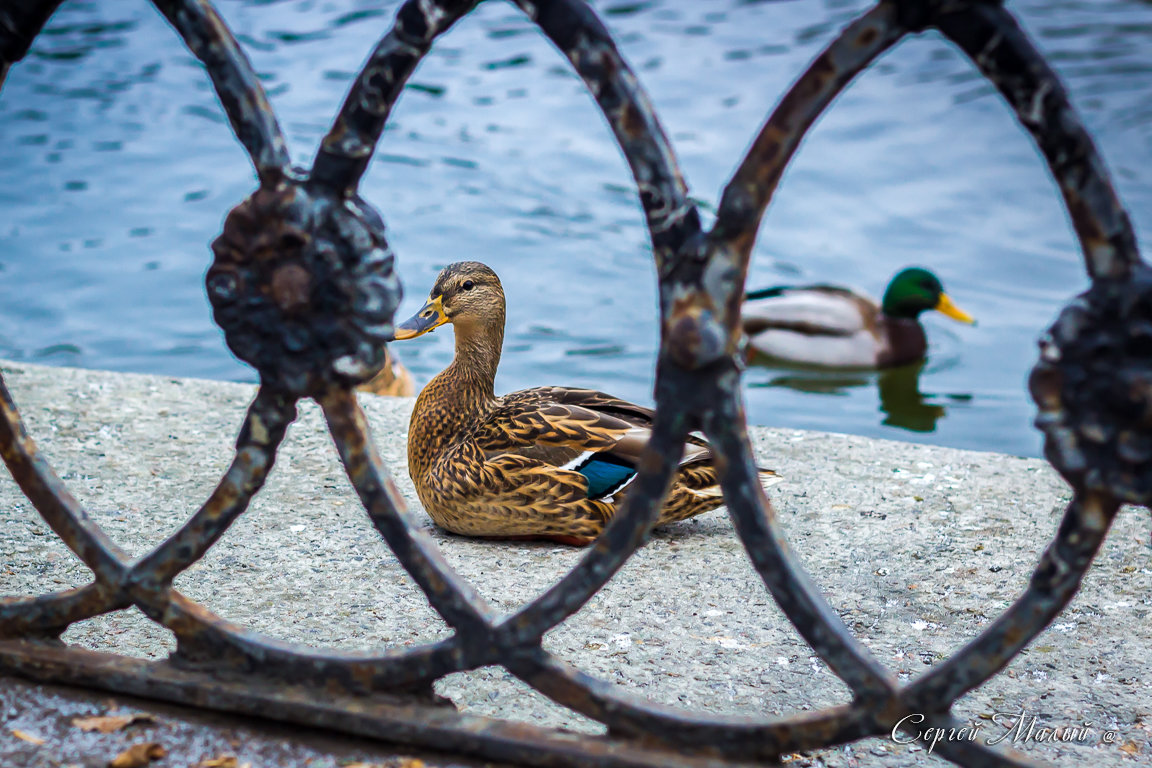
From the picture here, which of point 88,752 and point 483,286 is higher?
point 483,286

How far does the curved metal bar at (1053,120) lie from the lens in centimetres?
121

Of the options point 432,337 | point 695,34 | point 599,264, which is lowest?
point 432,337

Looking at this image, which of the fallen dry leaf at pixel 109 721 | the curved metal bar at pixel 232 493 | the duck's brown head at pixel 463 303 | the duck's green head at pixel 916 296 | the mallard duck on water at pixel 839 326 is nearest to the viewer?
the curved metal bar at pixel 232 493

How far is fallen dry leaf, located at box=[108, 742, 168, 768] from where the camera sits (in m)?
1.61

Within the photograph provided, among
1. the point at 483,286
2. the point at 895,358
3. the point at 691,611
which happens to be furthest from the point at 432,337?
the point at 691,611

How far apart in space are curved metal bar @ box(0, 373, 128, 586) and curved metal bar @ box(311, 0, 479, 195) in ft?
2.13

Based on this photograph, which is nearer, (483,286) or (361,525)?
(361,525)

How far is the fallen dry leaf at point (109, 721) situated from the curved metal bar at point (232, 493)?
0.19 meters

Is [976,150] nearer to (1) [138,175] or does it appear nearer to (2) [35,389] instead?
(1) [138,175]

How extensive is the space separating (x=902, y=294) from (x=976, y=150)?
501 centimetres

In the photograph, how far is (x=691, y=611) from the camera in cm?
249

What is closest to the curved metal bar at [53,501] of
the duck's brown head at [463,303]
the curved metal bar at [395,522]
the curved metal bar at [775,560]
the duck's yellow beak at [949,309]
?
the curved metal bar at [395,522]

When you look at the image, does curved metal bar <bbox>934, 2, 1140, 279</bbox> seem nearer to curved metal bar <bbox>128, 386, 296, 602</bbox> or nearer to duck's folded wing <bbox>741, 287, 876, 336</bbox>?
curved metal bar <bbox>128, 386, 296, 602</bbox>

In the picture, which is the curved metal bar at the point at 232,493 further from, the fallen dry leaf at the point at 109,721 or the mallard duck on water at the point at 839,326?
the mallard duck on water at the point at 839,326
